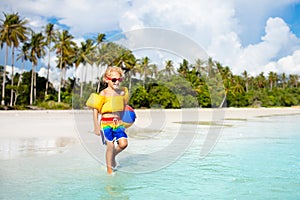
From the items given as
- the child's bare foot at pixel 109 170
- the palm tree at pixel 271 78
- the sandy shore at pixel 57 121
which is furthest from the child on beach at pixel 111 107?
the palm tree at pixel 271 78

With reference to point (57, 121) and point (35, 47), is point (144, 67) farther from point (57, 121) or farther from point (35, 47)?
point (35, 47)

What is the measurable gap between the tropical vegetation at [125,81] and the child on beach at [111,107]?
89cm

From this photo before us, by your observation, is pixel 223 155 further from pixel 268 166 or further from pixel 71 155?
pixel 71 155

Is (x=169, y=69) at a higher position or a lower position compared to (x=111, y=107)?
higher

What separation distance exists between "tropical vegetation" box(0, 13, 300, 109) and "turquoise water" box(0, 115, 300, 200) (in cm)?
151

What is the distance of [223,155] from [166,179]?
286 centimetres

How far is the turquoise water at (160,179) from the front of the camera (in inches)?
171

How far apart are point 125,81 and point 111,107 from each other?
4.47ft

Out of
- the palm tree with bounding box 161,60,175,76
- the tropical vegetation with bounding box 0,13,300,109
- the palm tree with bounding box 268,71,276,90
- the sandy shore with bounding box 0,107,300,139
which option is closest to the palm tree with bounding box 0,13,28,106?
the tropical vegetation with bounding box 0,13,300,109

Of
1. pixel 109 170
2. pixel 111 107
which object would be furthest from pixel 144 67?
pixel 109 170

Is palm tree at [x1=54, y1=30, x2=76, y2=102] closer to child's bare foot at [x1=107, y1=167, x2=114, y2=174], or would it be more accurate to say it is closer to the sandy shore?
the sandy shore

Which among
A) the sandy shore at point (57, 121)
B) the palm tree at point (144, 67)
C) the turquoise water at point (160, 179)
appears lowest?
the turquoise water at point (160, 179)

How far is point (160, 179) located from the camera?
5.21 m

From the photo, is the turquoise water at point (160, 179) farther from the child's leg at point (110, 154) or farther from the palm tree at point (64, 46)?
the palm tree at point (64, 46)
